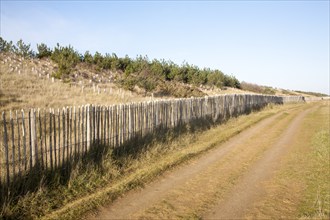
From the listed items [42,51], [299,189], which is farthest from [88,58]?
[299,189]

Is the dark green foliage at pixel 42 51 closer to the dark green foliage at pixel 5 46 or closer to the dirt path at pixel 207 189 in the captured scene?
the dark green foliage at pixel 5 46

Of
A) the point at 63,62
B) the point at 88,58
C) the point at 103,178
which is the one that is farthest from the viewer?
the point at 88,58

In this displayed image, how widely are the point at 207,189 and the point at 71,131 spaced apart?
→ 376 cm

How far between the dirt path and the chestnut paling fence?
2.09m

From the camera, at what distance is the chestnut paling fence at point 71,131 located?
20.7ft

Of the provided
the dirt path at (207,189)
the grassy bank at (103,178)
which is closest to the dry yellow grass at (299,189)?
the dirt path at (207,189)

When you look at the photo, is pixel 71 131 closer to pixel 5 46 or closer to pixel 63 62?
pixel 63 62

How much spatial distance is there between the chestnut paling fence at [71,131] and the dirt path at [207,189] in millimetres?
2086

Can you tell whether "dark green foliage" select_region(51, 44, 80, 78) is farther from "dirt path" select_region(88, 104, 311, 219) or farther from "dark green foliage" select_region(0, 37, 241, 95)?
"dirt path" select_region(88, 104, 311, 219)

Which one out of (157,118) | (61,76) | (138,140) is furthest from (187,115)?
(61,76)

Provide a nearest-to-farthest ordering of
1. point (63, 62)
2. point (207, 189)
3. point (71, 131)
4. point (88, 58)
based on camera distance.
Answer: point (207, 189), point (71, 131), point (63, 62), point (88, 58)

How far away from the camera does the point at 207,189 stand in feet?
22.6

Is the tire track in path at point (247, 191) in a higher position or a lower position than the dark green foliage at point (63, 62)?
lower

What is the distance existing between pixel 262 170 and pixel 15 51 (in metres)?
46.7
